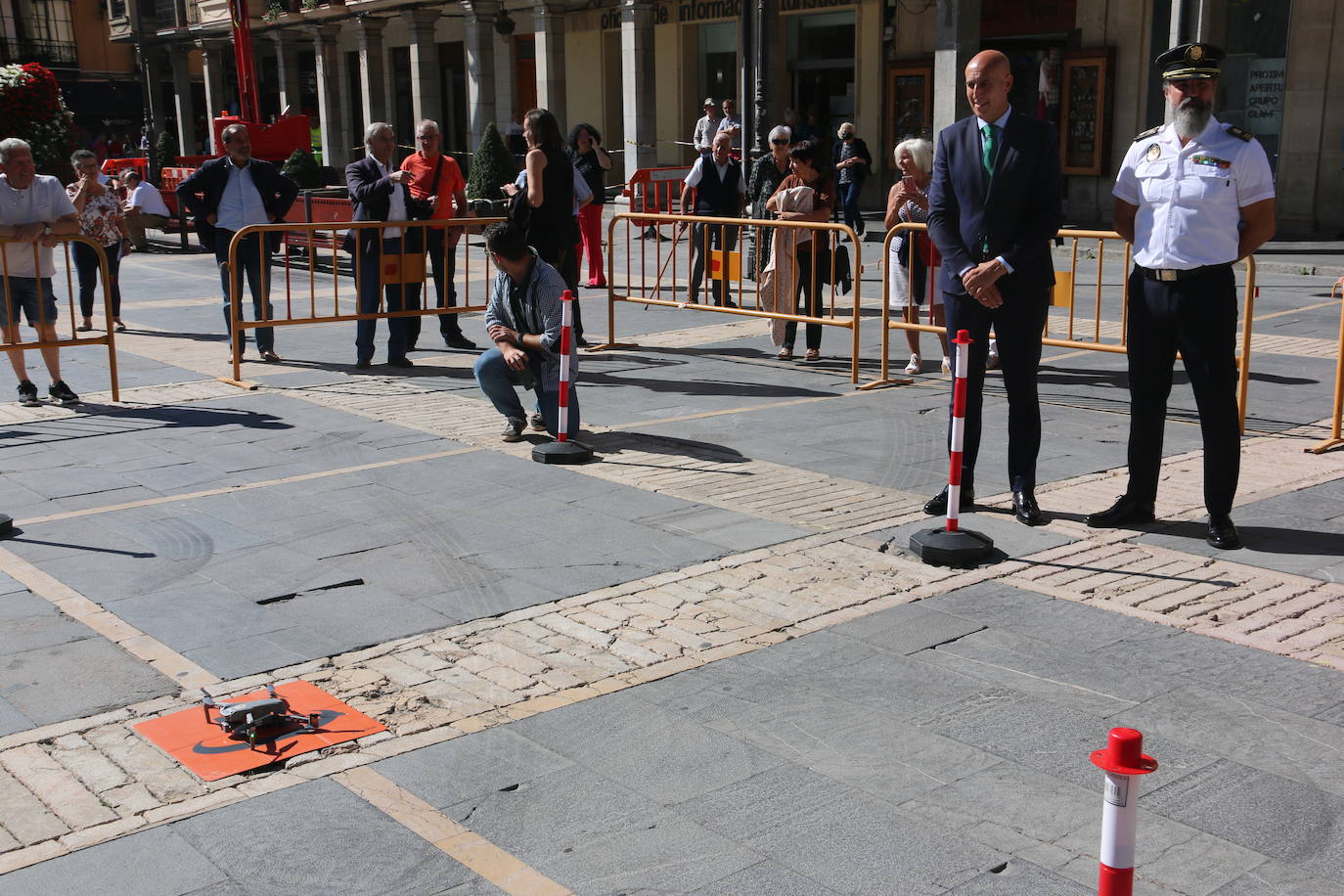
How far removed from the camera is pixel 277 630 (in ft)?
19.1

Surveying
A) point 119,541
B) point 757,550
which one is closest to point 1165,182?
point 757,550

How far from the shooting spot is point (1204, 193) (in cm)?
650

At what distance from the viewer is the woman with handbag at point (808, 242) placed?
38.9ft

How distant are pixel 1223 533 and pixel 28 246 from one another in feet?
27.4

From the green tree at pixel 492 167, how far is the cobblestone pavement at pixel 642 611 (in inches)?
683

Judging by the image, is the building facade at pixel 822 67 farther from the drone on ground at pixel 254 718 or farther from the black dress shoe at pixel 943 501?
the drone on ground at pixel 254 718

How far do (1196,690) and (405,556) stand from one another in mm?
3548

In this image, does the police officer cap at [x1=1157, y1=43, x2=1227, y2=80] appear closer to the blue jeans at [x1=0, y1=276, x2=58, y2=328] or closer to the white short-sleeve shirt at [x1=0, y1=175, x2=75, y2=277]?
the white short-sleeve shirt at [x1=0, y1=175, x2=75, y2=277]

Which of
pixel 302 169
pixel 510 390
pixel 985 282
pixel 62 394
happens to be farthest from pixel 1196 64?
pixel 302 169

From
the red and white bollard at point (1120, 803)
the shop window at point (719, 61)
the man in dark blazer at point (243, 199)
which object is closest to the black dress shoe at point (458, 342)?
the man in dark blazer at point (243, 199)

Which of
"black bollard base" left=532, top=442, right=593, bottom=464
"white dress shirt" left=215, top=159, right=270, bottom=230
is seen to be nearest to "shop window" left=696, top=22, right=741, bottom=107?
"white dress shirt" left=215, top=159, right=270, bottom=230

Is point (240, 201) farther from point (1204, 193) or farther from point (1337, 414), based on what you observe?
point (1337, 414)

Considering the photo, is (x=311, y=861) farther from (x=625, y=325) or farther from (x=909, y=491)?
(x=625, y=325)

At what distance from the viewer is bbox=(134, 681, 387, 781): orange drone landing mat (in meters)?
4.62
